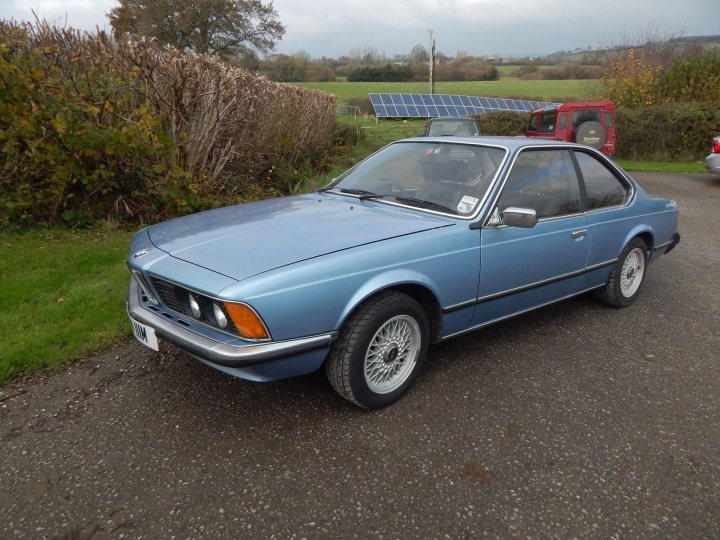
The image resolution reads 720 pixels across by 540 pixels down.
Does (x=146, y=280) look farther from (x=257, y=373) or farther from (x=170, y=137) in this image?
(x=170, y=137)

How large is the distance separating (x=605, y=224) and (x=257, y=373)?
3.03 metres

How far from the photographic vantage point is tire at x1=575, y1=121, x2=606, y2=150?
45.3ft

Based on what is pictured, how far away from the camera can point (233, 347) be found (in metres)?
2.39

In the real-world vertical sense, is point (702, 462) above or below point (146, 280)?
below

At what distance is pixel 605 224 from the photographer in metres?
4.04

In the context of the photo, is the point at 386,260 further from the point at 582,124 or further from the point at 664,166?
the point at 664,166

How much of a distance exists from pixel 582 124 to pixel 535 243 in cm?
1211

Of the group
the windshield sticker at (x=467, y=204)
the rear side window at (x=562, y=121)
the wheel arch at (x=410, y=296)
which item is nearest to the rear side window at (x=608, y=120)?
the rear side window at (x=562, y=121)

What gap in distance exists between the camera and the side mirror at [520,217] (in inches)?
120

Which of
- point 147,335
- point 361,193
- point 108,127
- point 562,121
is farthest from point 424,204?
point 562,121

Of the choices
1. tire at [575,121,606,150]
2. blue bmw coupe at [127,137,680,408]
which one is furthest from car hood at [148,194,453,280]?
tire at [575,121,606,150]

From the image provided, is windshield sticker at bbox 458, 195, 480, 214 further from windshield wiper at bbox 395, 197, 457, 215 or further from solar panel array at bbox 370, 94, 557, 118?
solar panel array at bbox 370, 94, 557, 118

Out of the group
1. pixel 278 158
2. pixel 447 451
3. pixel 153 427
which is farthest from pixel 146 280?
pixel 278 158

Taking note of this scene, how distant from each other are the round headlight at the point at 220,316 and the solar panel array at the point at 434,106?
84.2 feet
